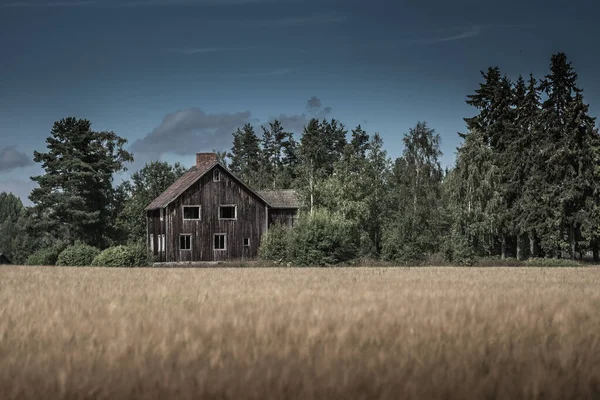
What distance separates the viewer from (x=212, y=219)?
6756cm

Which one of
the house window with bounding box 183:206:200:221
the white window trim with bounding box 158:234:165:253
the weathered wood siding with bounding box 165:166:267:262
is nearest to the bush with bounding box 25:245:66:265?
the white window trim with bounding box 158:234:165:253

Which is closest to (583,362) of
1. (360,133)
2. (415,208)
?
(415,208)

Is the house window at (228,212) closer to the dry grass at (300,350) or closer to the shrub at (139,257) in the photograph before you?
the shrub at (139,257)

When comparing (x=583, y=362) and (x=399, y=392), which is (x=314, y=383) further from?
(x=583, y=362)

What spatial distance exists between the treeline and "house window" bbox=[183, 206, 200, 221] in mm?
8480

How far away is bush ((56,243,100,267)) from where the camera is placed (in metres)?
59.0

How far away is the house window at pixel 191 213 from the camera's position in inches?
2653

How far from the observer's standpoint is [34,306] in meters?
16.2

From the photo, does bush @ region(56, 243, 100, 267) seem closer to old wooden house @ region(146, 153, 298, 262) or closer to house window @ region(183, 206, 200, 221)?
old wooden house @ region(146, 153, 298, 262)

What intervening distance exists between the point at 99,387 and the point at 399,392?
287 centimetres

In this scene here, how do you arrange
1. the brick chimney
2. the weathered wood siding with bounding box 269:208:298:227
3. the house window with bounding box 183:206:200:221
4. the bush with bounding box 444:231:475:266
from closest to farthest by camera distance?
the bush with bounding box 444:231:475:266
the house window with bounding box 183:206:200:221
the weathered wood siding with bounding box 269:208:298:227
the brick chimney

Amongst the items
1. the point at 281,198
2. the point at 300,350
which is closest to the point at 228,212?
the point at 281,198

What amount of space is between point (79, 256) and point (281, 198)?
68.0ft

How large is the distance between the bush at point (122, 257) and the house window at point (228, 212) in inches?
Answer: 430
